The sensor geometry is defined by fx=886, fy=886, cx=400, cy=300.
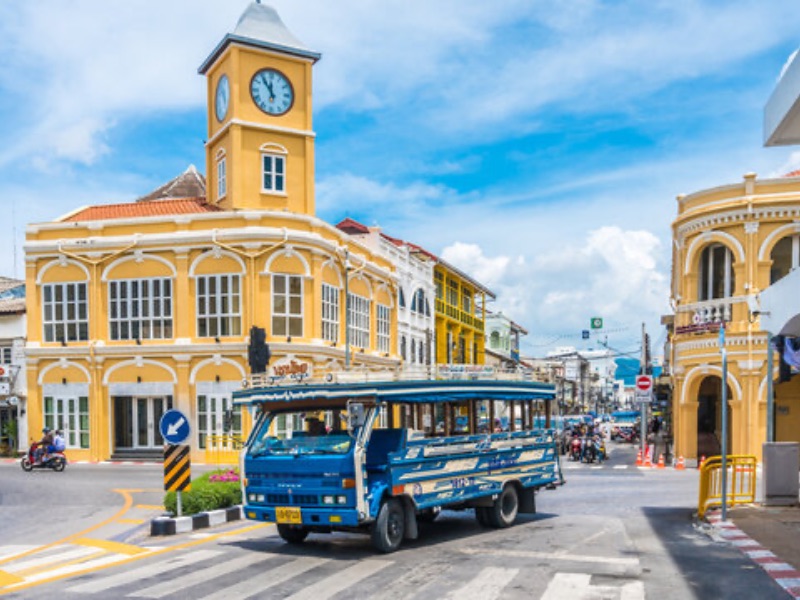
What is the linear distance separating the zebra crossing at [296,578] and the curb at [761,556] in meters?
1.64

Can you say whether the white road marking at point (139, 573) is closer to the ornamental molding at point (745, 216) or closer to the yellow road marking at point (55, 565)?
the yellow road marking at point (55, 565)

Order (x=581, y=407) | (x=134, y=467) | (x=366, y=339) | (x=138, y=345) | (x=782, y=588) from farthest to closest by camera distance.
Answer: (x=581, y=407)
(x=366, y=339)
(x=138, y=345)
(x=134, y=467)
(x=782, y=588)

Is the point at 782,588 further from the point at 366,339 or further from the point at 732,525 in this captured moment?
the point at 366,339

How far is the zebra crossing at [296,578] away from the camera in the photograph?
9594 millimetres

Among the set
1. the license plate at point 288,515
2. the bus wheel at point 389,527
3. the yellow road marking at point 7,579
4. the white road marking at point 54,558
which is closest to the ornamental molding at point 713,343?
the bus wheel at point 389,527

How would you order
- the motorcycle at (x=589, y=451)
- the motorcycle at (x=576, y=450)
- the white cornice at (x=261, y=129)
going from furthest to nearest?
1. the white cornice at (x=261, y=129)
2. the motorcycle at (x=576, y=450)
3. the motorcycle at (x=589, y=451)

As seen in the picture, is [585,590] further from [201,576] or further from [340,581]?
[201,576]

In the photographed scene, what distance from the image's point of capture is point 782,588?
9992mm

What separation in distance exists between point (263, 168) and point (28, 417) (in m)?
13.7

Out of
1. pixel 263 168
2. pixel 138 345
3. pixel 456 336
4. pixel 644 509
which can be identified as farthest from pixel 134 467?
pixel 456 336

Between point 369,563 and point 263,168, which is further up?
point 263,168

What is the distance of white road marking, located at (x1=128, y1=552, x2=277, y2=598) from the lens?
31.8ft

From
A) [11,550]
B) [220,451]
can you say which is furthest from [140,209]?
[11,550]

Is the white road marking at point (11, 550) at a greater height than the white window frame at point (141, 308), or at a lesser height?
lesser
